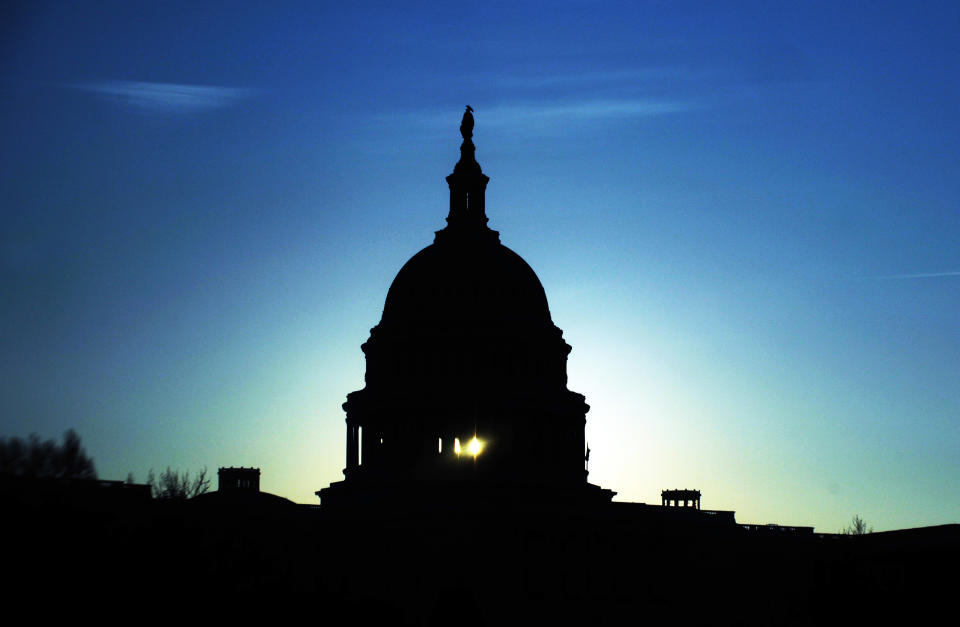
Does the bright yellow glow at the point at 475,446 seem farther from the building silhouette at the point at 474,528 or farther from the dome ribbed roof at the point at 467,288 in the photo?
the dome ribbed roof at the point at 467,288

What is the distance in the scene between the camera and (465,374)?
134 metres

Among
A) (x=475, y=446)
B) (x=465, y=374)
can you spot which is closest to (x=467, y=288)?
(x=465, y=374)

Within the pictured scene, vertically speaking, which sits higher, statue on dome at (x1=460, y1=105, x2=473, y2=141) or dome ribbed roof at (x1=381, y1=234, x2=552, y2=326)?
statue on dome at (x1=460, y1=105, x2=473, y2=141)

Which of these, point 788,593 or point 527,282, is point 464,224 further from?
point 788,593

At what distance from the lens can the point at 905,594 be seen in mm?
114375

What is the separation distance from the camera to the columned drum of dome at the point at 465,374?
131 metres

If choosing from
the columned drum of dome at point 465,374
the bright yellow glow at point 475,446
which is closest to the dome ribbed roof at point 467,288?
the columned drum of dome at point 465,374

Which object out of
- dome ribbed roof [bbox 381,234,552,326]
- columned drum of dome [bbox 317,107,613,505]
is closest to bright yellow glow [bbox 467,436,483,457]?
columned drum of dome [bbox 317,107,613,505]

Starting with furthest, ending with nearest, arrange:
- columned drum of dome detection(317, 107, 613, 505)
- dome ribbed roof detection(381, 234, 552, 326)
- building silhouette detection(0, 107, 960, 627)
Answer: dome ribbed roof detection(381, 234, 552, 326) < columned drum of dome detection(317, 107, 613, 505) < building silhouette detection(0, 107, 960, 627)

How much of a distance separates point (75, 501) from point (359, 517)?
37.2 metres

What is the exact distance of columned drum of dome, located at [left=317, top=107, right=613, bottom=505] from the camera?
5157 inches

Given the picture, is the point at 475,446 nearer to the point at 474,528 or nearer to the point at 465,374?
the point at 465,374

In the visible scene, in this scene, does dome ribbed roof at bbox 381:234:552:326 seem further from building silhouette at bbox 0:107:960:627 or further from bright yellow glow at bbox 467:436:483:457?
bright yellow glow at bbox 467:436:483:457

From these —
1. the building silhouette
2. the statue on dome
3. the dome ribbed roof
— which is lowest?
the building silhouette
